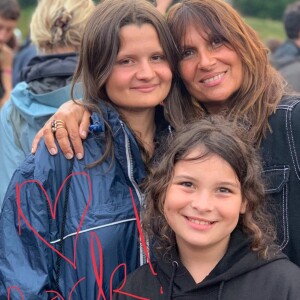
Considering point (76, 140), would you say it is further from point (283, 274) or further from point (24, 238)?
point (283, 274)

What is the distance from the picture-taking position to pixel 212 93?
316 cm

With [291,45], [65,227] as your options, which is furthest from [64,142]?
[291,45]

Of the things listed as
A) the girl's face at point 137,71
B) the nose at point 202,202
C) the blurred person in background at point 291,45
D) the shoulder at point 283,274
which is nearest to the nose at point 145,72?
the girl's face at point 137,71

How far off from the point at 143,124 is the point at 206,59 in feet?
1.25

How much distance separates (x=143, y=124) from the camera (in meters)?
3.15

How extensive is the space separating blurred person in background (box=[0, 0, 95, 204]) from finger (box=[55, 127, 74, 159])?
25.8 inches

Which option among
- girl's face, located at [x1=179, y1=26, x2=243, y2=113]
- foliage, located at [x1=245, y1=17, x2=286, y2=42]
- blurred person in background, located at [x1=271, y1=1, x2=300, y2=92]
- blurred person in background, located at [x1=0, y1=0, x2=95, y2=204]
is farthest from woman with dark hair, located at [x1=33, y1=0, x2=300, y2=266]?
foliage, located at [x1=245, y1=17, x2=286, y2=42]

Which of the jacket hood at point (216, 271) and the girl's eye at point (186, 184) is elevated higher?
the girl's eye at point (186, 184)

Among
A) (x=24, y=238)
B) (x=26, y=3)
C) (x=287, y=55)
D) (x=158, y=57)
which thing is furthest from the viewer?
(x=26, y=3)

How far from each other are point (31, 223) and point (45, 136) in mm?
347

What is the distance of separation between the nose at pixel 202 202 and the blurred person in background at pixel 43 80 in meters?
1.10

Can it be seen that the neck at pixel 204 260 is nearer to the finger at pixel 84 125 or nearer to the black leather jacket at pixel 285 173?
the black leather jacket at pixel 285 173

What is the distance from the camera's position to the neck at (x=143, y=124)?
3.10 metres

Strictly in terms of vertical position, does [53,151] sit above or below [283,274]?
above
